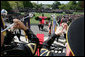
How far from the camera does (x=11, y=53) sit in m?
0.98

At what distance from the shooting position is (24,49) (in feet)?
3.30

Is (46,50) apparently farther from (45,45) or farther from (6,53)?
(6,53)

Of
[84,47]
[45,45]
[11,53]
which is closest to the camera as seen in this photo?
[84,47]

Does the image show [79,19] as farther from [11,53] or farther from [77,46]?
[11,53]

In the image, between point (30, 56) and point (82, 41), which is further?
point (30, 56)

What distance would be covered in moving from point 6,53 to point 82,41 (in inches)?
27.2

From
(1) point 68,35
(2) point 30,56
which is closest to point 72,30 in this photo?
(1) point 68,35

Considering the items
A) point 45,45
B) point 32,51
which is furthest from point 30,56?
point 45,45

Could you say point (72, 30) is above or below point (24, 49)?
above

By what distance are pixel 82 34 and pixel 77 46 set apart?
0.07 metres

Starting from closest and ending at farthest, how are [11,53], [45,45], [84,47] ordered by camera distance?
[84,47]
[11,53]
[45,45]

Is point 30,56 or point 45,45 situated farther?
point 45,45

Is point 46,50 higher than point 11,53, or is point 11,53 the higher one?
point 11,53

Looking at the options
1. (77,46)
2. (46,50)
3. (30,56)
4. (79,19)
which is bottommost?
(46,50)
